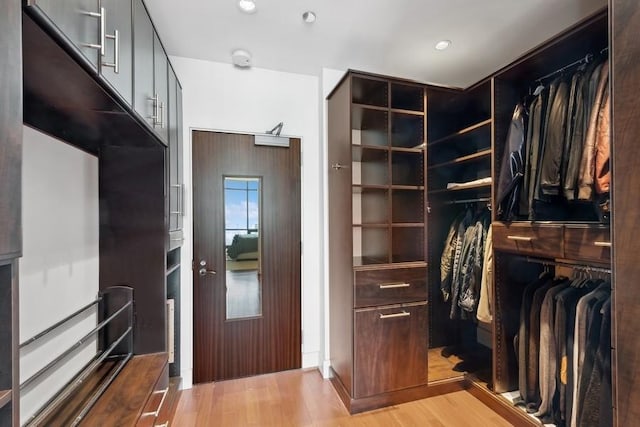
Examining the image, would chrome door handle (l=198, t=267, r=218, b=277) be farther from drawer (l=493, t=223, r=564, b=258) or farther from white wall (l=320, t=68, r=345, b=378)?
drawer (l=493, t=223, r=564, b=258)

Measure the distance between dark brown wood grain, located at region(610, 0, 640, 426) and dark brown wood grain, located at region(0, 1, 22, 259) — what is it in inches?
67.0

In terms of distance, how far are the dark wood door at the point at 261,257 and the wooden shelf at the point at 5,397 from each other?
69.8 inches

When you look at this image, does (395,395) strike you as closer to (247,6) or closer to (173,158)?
(173,158)

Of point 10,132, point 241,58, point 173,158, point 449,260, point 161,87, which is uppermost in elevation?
point 241,58

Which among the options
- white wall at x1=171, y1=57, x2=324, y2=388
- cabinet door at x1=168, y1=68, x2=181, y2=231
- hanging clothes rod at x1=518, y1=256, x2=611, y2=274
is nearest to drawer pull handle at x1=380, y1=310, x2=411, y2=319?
white wall at x1=171, y1=57, x2=324, y2=388

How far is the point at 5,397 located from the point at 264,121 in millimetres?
2257

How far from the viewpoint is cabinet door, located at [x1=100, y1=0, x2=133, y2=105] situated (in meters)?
0.95

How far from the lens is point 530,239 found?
171 centimetres

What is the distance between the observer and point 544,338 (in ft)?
5.53

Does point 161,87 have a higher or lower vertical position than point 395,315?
higher

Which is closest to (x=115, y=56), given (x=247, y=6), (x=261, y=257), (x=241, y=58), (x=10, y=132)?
(x=10, y=132)

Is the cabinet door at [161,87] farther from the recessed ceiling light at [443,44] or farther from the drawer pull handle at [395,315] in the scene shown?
the recessed ceiling light at [443,44]

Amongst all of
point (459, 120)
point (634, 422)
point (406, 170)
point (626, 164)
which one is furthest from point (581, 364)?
point (459, 120)

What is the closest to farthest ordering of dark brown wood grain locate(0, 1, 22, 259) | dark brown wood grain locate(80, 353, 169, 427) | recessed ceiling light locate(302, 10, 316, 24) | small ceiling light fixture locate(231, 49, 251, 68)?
1. dark brown wood grain locate(0, 1, 22, 259)
2. dark brown wood grain locate(80, 353, 169, 427)
3. recessed ceiling light locate(302, 10, 316, 24)
4. small ceiling light fixture locate(231, 49, 251, 68)
